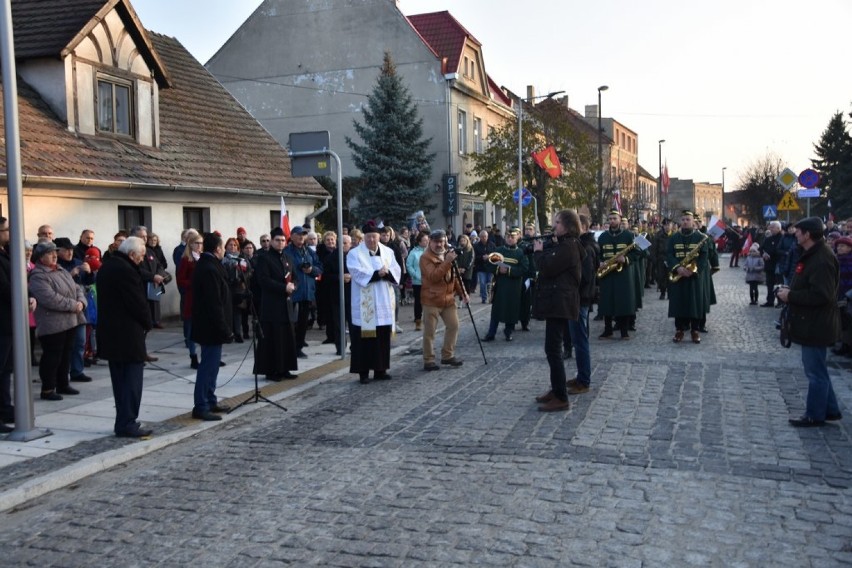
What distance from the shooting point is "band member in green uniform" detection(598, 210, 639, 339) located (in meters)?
13.9

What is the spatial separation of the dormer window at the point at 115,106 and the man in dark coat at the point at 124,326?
10.1 metres

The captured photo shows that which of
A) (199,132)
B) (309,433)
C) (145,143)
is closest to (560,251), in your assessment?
(309,433)

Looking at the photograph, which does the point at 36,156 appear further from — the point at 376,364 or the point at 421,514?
the point at 421,514

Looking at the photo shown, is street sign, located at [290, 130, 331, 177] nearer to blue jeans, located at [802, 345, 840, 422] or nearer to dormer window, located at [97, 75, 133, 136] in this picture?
dormer window, located at [97, 75, 133, 136]

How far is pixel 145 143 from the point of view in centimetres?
1772

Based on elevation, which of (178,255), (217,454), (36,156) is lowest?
(217,454)

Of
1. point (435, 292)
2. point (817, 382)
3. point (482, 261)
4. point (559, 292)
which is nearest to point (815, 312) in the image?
point (817, 382)

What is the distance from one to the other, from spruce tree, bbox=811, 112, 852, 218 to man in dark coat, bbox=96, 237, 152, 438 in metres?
38.5

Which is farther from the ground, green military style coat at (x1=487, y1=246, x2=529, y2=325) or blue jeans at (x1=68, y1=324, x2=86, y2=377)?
green military style coat at (x1=487, y1=246, x2=529, y2=325)

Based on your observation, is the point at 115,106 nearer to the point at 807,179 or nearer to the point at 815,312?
the point at 815,312

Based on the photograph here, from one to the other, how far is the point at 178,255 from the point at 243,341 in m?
1.89

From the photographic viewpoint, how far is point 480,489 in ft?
19.4

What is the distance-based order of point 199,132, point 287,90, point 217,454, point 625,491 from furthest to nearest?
point 287,90 → point 199,132 → point 217,454 → point 625,491

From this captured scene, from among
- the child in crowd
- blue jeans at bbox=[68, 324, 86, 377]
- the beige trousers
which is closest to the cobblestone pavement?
the beige trousers
